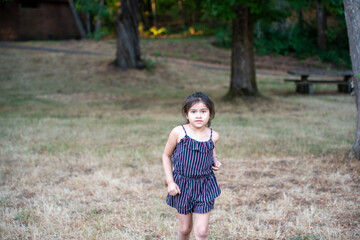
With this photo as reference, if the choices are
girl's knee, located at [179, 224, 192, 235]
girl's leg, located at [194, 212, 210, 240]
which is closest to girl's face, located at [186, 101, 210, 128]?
girl's leg, located at [194, 212, 210, 240]

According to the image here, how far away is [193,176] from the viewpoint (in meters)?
2.88

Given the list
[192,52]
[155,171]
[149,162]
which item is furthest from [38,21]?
[155,171]

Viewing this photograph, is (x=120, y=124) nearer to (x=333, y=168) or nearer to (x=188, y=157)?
(x=333, y=168)

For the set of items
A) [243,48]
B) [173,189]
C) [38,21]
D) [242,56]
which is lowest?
[173,189]

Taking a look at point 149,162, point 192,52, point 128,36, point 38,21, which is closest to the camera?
point 149,162

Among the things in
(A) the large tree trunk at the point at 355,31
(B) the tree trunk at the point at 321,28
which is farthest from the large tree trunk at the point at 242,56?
(B) the tree trunk at the point at 321,28

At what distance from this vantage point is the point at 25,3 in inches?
1091

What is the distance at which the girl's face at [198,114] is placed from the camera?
2.85 meters

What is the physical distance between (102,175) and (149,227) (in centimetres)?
182

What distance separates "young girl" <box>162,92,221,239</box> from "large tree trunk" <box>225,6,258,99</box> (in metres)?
9.72

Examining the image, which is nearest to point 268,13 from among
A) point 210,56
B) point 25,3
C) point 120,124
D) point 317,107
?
point 317,107

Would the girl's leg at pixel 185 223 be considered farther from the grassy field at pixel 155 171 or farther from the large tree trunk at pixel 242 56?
the large tree trunk at pixel 242 56

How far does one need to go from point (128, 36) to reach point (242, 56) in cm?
765

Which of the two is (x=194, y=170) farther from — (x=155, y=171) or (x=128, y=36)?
(x=128, y=36)
